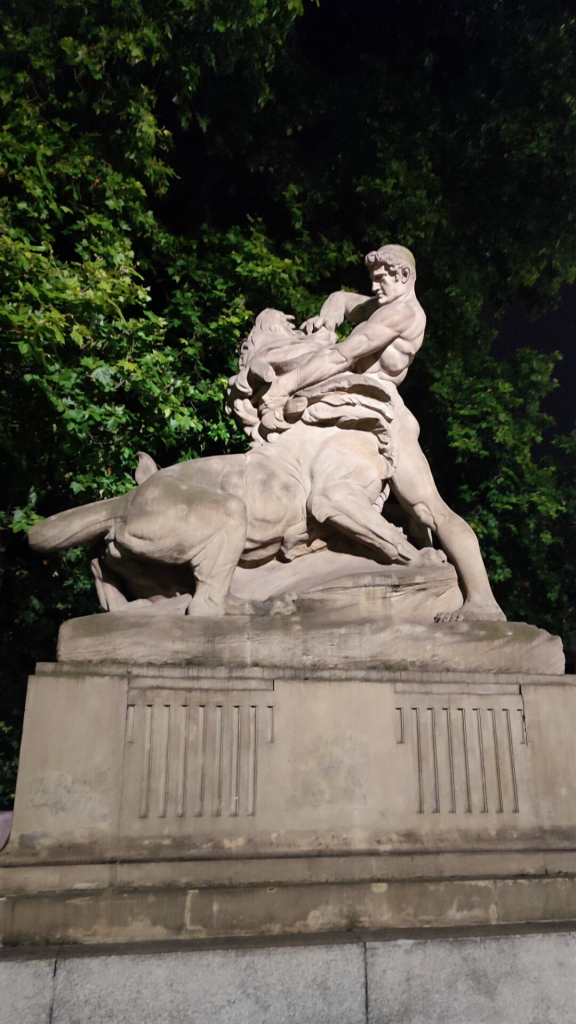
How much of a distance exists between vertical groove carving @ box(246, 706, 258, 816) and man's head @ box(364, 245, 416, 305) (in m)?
3.39

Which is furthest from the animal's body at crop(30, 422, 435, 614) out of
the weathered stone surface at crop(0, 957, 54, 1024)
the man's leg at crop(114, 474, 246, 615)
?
the weathered stone surface at crop(0, 957, 54, 1024)

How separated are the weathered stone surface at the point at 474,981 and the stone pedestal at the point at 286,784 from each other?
0.84ft

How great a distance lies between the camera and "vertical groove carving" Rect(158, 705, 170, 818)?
13.8 ft

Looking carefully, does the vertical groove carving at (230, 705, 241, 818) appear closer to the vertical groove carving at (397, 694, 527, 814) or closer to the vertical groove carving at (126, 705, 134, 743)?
the vertical groove carving at (126, 705, 134, 743)

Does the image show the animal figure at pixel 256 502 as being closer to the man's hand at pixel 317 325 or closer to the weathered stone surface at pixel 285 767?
the man's hand at pixel 317 325

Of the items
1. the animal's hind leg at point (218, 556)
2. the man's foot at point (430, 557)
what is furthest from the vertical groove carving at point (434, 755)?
the animal's hind leg at point (218, 556)

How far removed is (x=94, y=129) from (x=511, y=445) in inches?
282

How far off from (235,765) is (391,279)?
3.81 metres

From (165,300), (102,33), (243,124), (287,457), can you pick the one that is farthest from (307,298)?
(287,457)

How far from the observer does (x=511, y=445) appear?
12.1m

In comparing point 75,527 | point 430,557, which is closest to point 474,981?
point 430,557

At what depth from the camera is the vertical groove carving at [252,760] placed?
14.1ft

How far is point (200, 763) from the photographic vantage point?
4316 mm

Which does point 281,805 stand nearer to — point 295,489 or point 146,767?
point 146,767
